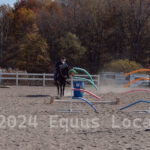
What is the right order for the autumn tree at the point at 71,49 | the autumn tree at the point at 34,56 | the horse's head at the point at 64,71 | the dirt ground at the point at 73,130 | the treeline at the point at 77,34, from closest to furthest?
the dirt ground at the point at 73,130 < the horse's head at the point at 64,71 < the autumn tree at the point at 34,56 < the treeline at the point at 77,34 < the autumn tree at the point at 71,49

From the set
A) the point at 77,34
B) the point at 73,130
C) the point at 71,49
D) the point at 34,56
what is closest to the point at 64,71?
the point at 73,130

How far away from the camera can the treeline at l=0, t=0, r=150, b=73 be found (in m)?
35.3

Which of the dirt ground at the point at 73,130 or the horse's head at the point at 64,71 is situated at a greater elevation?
the horse's head at the point at 64,71

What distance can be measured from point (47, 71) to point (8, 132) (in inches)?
1137

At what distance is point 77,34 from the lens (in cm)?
3897

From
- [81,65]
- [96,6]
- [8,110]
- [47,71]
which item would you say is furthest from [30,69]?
[8,110]

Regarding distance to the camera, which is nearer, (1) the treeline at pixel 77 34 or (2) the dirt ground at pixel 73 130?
(2) the dirt ground at pixel 73 130

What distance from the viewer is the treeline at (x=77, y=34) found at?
35303 mm

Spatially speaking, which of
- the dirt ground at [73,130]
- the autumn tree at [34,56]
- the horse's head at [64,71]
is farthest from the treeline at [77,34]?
the dirt ground at [73,130]

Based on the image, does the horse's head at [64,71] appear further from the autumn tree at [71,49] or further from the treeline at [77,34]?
the autumn tree at [71,49]

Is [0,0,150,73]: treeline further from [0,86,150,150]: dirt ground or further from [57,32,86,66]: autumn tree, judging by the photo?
[0,86,150,150]: dirt ground

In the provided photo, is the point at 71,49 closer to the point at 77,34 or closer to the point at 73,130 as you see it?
the point at 77,34

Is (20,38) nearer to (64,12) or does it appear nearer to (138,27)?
(64,12)

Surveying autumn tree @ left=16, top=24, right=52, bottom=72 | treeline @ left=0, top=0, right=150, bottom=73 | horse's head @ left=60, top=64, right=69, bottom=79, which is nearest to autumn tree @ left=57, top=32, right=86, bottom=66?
treeline @ left=0, top=0, right=150, bottom=73
